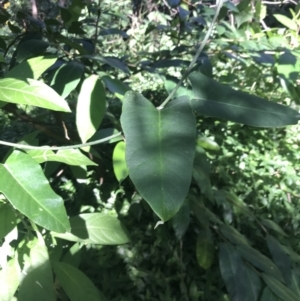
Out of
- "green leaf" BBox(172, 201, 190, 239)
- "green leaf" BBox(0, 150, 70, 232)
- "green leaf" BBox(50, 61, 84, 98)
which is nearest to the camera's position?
"green leaf" BBox(0, 150, 70, 232)

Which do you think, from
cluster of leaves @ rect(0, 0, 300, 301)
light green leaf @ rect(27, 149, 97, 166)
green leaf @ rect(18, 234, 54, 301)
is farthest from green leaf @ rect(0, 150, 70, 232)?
green leaf @ rect(18, 234, 54, 301)

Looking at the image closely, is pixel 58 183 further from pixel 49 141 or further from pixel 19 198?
pixel 19 198

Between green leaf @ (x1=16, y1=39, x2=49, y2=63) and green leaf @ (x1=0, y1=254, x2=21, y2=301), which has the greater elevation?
green leaf @ (x1=16, y1=39, x2=49, y2=63)

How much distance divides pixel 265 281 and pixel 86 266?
0.75m

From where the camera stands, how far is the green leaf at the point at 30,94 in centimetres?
64

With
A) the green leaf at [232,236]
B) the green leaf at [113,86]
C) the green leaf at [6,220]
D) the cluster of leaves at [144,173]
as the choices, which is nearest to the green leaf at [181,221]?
the cluster of leaves at [144,173]

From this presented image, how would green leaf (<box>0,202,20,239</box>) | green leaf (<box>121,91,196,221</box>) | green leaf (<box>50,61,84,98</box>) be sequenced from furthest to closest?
green leaf (<box>50,61,84,98</box>) < green leaf (<box>0,202,20,239</box>) < green leaf (<box>121,91,196,221</box>)

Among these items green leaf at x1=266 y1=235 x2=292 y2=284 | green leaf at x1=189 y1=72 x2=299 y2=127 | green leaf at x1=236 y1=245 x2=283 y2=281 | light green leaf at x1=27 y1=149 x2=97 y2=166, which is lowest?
green leaf at x1=266 y1=235 x2=292 y2=284

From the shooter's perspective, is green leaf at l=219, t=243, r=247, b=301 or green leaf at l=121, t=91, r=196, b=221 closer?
green leaf at l=121, t=91, r=196, b=221

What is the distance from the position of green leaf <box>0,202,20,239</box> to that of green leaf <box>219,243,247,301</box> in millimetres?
445

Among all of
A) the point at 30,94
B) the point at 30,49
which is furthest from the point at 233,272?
the point at 30,49

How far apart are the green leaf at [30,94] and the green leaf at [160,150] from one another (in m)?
0.13

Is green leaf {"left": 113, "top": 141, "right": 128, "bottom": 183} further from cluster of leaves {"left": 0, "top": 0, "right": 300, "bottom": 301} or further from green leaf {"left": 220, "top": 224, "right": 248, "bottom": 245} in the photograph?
green leaf {"left": 220, "top": 224, "right": 248, "bottom": 245}

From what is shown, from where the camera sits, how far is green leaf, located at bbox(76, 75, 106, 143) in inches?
33.9
